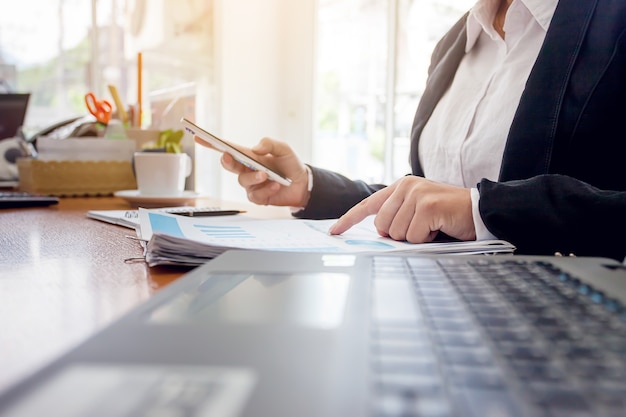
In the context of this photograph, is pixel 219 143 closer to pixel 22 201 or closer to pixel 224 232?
pixel 224 232

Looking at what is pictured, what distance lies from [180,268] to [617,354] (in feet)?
1.17

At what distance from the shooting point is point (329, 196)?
93 centimetres

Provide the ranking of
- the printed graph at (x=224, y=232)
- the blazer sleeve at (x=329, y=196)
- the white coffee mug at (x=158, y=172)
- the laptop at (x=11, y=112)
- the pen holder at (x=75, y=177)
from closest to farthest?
the printed graph at (x=224, y=232) → the blazer sleeve at (x=329, y=196) → the white coffee mug at (x=158, y=172) → the pen holder at (x=75, y=177) → the laptop at (x=11, y=112)

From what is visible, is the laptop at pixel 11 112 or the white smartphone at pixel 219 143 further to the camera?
the laptop at pixel 11 112

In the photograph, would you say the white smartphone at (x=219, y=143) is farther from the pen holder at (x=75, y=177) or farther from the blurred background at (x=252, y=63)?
the blurred background at (x=252, y=63)

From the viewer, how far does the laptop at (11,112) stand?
173 centimetres

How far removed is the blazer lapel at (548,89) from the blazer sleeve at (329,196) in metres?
0.29

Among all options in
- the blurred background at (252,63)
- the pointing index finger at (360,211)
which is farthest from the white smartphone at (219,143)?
the blurred background at (252,63)

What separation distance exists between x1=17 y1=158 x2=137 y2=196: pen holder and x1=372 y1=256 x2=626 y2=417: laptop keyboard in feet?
3.57

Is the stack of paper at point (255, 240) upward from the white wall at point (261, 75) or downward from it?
downward

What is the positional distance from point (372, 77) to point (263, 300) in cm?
335

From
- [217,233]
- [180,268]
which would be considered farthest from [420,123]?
[180,268]

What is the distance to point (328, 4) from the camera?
146 inches

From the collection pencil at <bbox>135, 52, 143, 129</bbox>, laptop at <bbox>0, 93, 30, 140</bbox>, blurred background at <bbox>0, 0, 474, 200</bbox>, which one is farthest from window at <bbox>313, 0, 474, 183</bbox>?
laptop at <bbox>0, 93, 30, 140</bbox>
